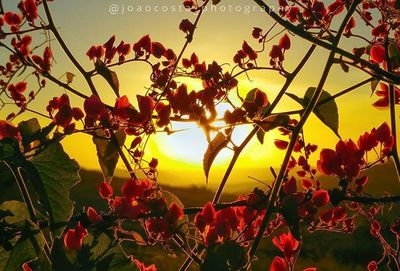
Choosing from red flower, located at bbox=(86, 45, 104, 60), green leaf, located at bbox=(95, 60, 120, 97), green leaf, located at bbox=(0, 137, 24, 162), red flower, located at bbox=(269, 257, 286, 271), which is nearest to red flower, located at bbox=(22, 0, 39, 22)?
red flower, located at bbox=(86, 45, 104, 60)

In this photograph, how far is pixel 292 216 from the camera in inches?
47.0

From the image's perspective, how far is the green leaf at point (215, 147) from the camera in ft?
5.35

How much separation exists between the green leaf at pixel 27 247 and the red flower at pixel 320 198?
0.57 meters

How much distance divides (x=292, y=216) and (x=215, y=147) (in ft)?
1.64

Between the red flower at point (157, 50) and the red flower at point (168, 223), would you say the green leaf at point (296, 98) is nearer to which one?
the red flower at point (168, 223)

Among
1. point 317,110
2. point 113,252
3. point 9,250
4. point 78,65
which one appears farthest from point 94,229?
point 317,110

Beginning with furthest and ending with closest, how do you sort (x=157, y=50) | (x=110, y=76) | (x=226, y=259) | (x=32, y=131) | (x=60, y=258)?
(x=157, y=50) < (x=110, y=76) < (x=32, y=131) < (x=60, y=258) < (x=226, y=259)

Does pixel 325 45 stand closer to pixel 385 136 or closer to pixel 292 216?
pixel 292 216

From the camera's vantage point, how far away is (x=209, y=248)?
117cm

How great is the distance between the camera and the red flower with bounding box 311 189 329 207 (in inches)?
A: 51.7

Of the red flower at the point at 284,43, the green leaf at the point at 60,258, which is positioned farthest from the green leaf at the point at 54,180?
the red flower at the point at 284,43

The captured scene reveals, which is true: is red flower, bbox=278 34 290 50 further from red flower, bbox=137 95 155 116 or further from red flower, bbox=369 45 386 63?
red flower, bbox=137 95 155 116

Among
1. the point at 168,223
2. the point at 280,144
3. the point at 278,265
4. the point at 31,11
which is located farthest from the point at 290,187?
the point at 31,11

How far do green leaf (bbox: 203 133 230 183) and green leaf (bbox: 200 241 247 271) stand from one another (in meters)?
0.50
